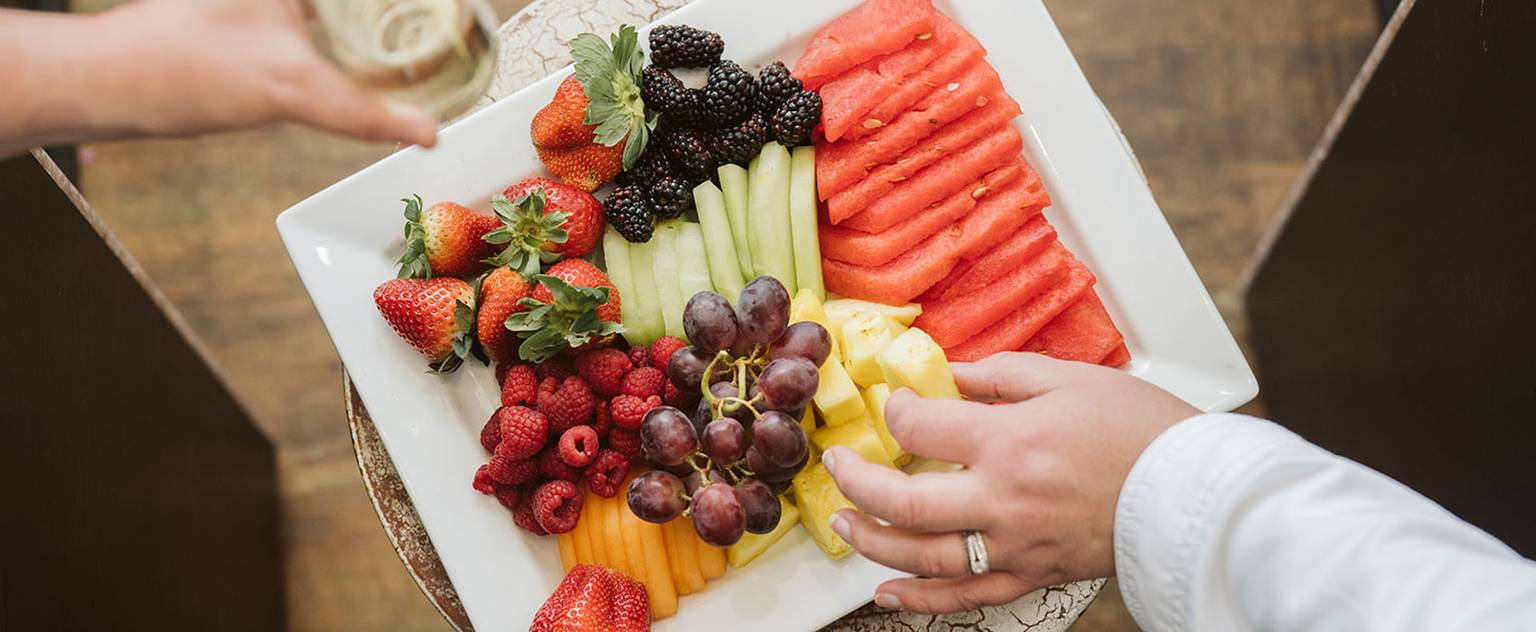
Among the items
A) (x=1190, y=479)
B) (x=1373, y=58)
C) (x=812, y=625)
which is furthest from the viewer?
(x=1373, y=58)

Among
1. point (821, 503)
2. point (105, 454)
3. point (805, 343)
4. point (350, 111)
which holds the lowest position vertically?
point (105, 454)

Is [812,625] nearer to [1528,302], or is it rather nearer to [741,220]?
[741,220]

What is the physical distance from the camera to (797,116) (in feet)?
5.11

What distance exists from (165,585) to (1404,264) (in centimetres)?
218

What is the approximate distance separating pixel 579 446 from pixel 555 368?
129mm

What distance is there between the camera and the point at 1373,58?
1.74 meters

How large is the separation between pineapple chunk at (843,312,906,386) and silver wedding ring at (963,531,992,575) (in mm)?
397

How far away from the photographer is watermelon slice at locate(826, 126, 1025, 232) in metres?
1.58

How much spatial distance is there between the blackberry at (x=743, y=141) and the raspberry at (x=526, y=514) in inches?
23.7

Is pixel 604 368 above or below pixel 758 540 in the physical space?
above

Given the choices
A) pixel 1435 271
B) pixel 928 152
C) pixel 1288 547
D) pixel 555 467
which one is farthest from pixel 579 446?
pixel 1435 271

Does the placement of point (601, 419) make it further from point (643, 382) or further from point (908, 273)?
point (908, 273)

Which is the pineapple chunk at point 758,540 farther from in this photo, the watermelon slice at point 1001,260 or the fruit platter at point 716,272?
the watermelon slice at point 1001,260

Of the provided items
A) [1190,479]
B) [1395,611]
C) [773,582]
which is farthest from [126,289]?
[1395,611]
